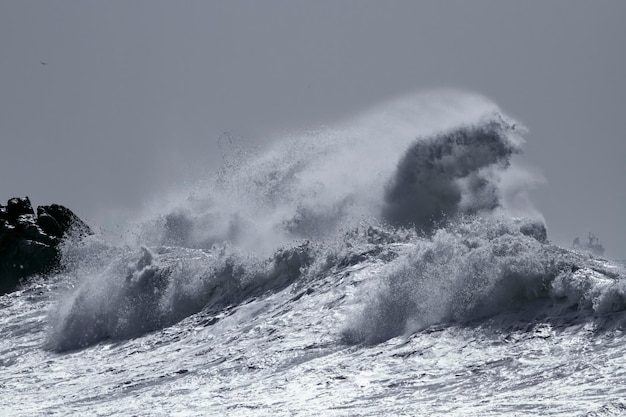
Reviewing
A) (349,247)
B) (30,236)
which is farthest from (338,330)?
(30,236)

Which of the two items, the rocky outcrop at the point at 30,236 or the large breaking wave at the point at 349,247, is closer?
the large breaking wave at the point at 349,247

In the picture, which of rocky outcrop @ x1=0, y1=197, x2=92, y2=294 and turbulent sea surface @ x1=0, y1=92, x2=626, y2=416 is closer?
turbulent sea surface @ x1=0, y1=92, x2=626, y2=416

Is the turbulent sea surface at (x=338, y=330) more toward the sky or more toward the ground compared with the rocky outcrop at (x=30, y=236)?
more toward the ground

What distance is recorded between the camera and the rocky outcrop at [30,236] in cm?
3291

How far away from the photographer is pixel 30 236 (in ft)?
115

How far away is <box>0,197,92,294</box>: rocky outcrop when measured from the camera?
32.9 metres

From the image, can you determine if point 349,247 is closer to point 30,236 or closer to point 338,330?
point 338,330

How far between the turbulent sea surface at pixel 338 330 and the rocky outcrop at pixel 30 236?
5377 millimetres

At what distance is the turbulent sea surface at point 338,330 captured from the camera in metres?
10.6

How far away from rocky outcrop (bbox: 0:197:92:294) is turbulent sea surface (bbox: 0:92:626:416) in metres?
5.38

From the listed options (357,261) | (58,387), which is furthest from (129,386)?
(357,261)

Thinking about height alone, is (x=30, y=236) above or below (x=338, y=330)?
above

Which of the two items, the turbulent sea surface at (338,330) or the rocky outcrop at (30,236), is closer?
the turbulent sea surface at (338,330)

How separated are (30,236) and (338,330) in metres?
24.3
